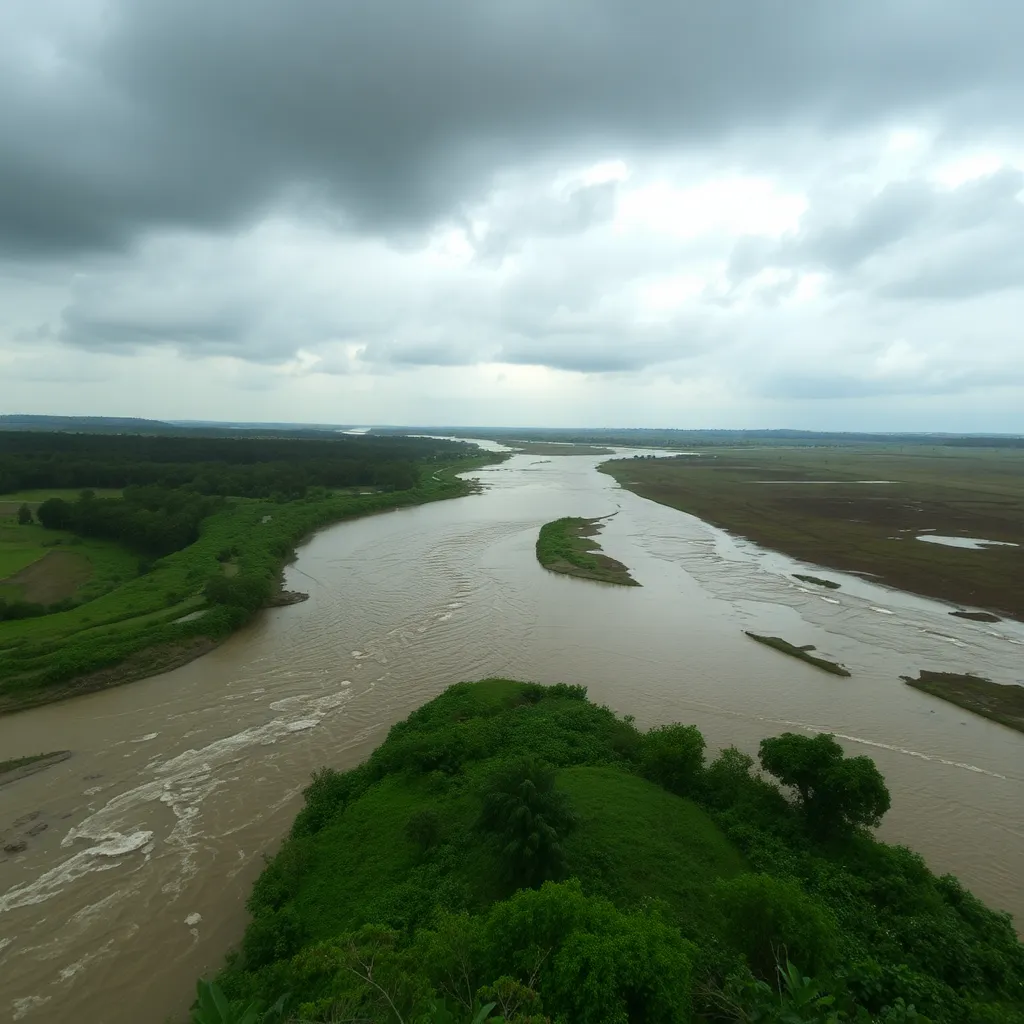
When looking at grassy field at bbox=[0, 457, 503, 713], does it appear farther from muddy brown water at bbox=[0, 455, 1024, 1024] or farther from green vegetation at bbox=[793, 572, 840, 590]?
green vegetation at bbox=[793, 572, 840, 590]

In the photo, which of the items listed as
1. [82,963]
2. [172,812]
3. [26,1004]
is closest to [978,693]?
[172,812]

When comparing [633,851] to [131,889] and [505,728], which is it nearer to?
[505,728]

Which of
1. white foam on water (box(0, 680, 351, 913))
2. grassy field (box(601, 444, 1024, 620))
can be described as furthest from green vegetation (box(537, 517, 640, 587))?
white foam on water (box(0, 680, 351, 913))

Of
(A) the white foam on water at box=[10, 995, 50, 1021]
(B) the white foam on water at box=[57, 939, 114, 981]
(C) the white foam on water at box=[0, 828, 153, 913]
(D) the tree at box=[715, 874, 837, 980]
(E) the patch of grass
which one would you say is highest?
(D) the tree at box=[715, 874, 837, 980]

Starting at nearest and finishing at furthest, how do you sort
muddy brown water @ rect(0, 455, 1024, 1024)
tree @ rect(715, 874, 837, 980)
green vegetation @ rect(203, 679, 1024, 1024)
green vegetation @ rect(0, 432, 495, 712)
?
green vegetation @ rect(203, 679, 1024, 1024) < tree @ rect(715, 874, 837, 980) < muddy brown water @ rect(0, 455, 1024, 1024) < green vegetation @ rect(0, 432, 495, 712)

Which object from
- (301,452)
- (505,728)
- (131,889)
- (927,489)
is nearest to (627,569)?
(505,728)
